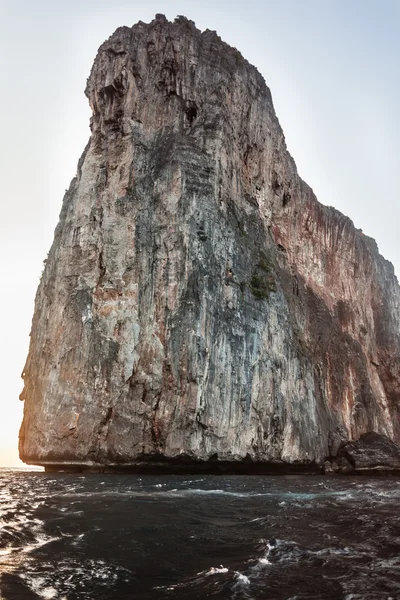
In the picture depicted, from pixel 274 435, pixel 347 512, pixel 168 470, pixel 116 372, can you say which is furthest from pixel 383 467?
pixel 347 512

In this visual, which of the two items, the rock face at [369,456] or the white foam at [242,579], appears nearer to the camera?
the white foam at [242,579]

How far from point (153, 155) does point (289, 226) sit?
20190 mm

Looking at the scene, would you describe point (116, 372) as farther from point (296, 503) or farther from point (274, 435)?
point (296, 503)

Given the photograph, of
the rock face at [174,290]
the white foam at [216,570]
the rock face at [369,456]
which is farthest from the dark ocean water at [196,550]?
the rock face at [369,456]

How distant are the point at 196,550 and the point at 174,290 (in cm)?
3106

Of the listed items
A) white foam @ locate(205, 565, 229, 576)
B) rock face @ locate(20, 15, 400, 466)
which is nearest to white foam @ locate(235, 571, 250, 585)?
white foam @ locate(205, 565, 229, 576)

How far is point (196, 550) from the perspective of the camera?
9.87 meters

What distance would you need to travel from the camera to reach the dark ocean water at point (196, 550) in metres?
7.25

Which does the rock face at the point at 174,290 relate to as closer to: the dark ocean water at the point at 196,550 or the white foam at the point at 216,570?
the dark ocean water at the point at 196,550

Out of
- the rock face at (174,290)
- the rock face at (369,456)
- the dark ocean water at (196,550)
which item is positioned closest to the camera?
the dark ocean water at (196,550)

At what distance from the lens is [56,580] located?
298 inches

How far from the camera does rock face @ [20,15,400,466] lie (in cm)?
3825

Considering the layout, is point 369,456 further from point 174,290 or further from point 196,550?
point 196,550

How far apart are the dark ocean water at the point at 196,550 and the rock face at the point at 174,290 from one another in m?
20.4
